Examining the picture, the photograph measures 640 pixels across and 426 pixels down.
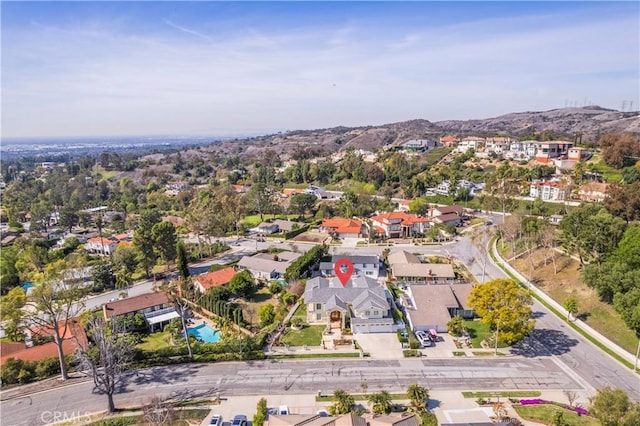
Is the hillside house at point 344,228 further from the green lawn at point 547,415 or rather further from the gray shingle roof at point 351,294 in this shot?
the green lawn at point 547,415

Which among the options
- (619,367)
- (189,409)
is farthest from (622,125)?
(189,409)

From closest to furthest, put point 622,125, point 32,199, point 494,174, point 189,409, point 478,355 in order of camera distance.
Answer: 1. point 189,409
2. point 478,355
3. point 494,174
4. point 32,199
5. point 622,125

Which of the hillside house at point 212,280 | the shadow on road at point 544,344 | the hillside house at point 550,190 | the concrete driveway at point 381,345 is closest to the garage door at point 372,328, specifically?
the concrete driveway at point 381,345

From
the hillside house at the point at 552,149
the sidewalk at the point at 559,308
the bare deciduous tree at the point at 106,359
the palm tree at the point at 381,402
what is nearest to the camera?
the palm tree at the point at 381,402

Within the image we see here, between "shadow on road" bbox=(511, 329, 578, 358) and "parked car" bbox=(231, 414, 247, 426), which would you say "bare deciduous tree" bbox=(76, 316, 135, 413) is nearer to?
"parked car" bbox=(231, 414, 247, 426)

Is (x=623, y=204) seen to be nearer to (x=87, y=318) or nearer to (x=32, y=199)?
(x=87, y=318)

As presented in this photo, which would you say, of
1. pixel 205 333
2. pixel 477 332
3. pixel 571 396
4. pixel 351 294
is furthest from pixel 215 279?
pixel 571 396
